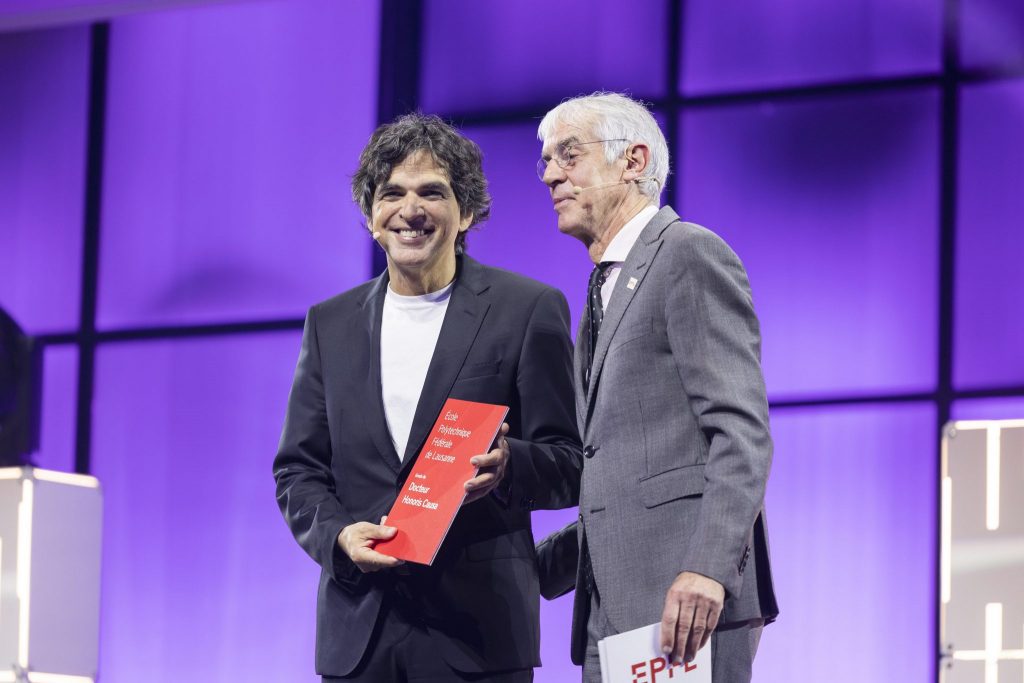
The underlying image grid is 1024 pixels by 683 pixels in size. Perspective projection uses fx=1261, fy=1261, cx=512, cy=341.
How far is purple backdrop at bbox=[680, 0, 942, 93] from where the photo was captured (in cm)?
374

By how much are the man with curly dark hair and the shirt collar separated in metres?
0.23

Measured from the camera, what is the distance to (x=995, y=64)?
144 inches

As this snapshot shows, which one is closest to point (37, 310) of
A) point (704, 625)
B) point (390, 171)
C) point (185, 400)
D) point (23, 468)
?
point (185, 400)

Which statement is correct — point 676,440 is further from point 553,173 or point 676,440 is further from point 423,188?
point 423,188

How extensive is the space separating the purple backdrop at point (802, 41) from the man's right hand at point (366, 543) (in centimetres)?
228

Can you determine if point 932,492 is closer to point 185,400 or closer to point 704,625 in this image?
point 704,625

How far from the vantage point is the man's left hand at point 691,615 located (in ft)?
5.74

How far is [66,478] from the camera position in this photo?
400 cm

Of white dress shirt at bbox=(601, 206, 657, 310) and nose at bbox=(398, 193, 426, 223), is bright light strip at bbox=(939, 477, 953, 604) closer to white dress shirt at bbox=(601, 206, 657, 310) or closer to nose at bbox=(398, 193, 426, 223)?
white dress shirt at bbox=(601, 206, 657, 310)

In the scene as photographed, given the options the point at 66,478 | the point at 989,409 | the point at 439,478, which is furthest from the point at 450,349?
the point at 66,478

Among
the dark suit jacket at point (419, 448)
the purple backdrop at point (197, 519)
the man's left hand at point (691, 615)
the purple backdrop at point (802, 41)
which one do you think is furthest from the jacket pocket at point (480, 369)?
the purple backdrop at point (197, 519)

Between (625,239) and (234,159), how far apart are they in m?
2.62

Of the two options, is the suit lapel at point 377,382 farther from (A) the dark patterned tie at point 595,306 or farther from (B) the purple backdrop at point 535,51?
(B) the purple backdrop at point 535,51

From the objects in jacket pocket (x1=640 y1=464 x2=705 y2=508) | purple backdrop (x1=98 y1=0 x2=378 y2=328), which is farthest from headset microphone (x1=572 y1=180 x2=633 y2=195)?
purple backdrop (x1=98 y1=0 x2=378 y2=328)
